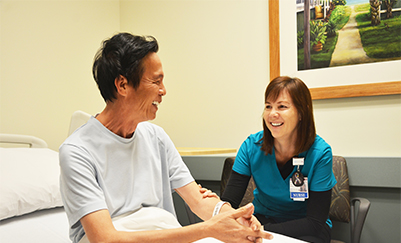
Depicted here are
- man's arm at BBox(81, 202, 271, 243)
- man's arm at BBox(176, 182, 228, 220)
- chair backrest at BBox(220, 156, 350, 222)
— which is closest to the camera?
man's arm at BBox(81, 202, 271, 243)

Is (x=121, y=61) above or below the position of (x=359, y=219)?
above

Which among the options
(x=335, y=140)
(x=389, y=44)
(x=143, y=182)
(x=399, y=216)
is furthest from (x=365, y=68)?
(x=143, y=182)

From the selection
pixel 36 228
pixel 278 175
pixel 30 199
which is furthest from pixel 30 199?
pixel 278 175

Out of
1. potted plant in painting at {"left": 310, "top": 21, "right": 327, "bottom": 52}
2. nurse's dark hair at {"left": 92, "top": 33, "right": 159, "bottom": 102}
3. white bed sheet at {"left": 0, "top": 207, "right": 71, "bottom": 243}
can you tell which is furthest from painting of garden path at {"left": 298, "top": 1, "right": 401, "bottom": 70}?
white bed sheet at {"left": 0, "top": 207, "right": 71, "bottom": 243}

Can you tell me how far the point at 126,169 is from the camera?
1.26 meters

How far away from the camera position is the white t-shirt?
1059 mm

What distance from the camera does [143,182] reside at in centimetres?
129

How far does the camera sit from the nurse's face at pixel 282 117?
1790mm

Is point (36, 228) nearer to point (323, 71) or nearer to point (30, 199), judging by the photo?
point (30, 199)

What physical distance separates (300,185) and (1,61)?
2.29 meters

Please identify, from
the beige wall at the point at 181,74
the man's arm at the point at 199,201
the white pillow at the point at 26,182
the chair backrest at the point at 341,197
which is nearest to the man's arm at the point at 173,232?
the man's arm at the point at 199,201

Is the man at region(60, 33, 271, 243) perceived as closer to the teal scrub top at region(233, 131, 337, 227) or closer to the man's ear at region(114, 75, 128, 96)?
the man's ear at region(114, 75, 128, 96)

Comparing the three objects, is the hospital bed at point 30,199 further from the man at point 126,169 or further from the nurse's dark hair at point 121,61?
the nurse's dark hair at point 121,61

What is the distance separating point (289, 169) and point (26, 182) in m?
1.47
